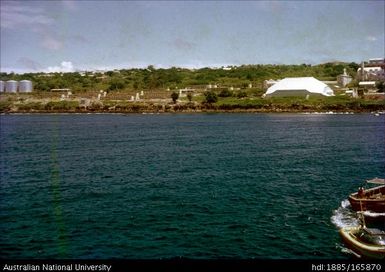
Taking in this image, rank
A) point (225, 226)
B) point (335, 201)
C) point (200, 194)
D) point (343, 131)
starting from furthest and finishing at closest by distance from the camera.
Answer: point (343, 131) < point (200, 194) < point (335, 201) < point (225, 226)

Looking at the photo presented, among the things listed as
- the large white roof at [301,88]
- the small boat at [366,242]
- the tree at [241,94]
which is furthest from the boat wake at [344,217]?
the tree at [241,94]

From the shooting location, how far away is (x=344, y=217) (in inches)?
1160

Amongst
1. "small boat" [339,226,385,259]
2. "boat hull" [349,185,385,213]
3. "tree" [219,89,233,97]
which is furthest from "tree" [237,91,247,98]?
"small boat" [339,226,385,259]

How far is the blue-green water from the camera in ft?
80.1

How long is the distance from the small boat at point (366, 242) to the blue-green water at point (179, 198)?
802mm

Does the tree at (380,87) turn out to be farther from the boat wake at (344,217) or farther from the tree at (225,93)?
the boat wake at (344,217)

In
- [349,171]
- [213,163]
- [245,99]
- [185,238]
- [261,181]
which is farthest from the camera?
[245,99]

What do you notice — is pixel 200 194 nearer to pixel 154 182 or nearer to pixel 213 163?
pixel 154 182

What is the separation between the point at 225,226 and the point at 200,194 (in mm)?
8783

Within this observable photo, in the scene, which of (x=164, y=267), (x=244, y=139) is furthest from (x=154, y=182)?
(x=244, y=139)

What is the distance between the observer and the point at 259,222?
28.3 metres

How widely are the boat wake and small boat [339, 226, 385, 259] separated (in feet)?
11.3

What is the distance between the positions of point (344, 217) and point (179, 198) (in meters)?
12.5

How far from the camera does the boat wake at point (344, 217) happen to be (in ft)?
91.8
